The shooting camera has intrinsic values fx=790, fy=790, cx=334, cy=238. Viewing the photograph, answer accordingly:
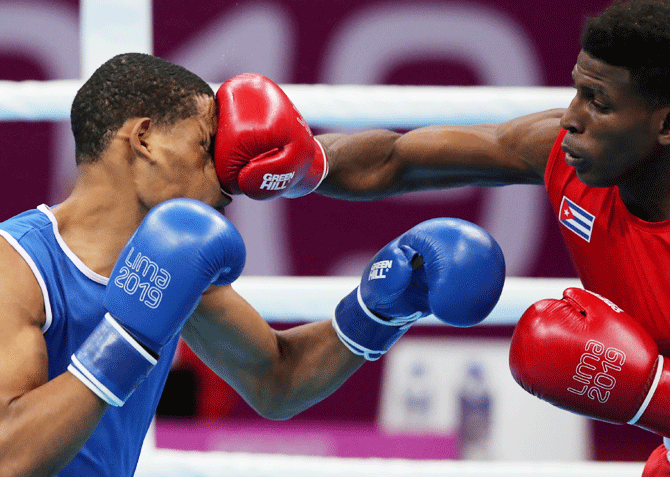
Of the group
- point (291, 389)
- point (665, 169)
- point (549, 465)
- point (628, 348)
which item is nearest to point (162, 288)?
point (291, 389)

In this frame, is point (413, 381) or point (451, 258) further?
point (413, 381)

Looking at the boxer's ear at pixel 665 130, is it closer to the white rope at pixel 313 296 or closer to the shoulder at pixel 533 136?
the shoulder at pixel 533 136

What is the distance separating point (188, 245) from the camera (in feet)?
4.49

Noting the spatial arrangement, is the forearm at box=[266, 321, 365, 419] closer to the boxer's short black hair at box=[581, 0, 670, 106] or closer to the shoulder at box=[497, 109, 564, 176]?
the shoulder at box=[497, 109, 564, 176]

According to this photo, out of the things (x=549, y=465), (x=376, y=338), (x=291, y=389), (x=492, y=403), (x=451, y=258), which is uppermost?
(x=451, y=258)

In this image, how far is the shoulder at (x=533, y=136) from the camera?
74.0 inches

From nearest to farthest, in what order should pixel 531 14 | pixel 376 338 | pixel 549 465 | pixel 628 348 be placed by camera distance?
pixel 628 348 < pixel 376 338 < pixel 549 465 < pixel 531 14

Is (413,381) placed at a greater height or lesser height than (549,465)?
lesser

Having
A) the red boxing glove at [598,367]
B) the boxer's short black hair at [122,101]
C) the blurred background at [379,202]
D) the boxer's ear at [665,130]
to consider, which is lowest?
the blurred background at [379,202]

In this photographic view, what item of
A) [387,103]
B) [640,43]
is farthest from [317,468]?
[640,43]

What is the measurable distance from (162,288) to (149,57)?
558mm

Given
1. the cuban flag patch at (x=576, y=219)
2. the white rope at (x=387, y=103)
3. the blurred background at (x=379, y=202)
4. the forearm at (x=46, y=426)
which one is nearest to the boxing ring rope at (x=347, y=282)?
the white rope at (x=387, y=103)

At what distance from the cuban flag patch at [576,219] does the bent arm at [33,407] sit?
108 cm

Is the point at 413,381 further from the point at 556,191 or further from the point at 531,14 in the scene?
the point at 556,191
